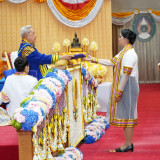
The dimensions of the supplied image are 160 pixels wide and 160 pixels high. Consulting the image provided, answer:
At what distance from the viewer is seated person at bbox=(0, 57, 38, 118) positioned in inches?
149

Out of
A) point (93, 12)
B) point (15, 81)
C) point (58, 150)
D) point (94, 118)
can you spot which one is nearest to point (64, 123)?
point (58, 150)

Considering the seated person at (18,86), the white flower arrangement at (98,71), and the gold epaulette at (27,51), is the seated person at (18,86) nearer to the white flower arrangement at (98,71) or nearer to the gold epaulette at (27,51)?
the gold epaulette at (27,51)

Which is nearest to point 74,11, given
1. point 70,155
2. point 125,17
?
point 125,17

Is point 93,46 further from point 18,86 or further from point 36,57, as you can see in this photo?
point 18,86

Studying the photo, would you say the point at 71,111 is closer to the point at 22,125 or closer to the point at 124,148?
the point at 124,148

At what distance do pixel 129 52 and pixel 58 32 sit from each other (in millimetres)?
6389

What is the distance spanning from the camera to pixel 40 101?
282cm

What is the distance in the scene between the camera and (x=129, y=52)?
4.01m

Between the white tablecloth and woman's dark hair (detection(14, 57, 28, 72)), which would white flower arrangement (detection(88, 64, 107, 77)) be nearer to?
the white tablecloth

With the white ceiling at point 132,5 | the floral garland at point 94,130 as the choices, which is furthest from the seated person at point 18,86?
the white ceiling at point 132,5

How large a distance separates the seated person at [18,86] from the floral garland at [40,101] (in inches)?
15.0

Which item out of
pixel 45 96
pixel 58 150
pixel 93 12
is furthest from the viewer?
pixel 93 12

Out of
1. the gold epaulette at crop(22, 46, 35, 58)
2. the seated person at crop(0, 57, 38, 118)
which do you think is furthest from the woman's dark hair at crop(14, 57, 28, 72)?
the gold epaulette at crop(22, 46, 35, 58)

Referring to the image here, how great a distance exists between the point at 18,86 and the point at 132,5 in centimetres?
1171
